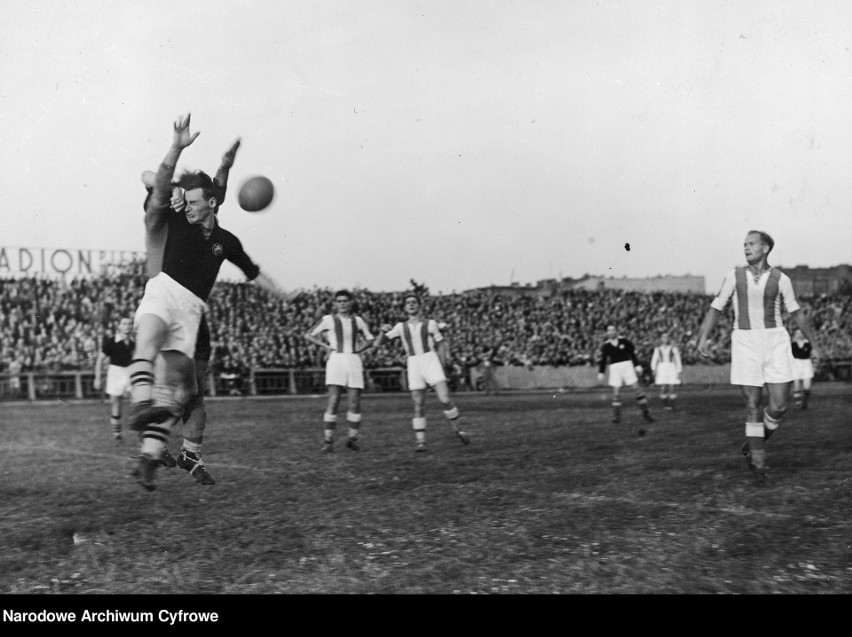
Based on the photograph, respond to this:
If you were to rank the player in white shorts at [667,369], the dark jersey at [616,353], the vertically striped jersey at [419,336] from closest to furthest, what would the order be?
the vertically striped jersey at [419,336] < the dark jersey at [616,353] < the player in white shorts at [667,369]

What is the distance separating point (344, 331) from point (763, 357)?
5089mm

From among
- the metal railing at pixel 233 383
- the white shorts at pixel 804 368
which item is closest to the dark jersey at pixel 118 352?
the metal railing at pixel 233 383

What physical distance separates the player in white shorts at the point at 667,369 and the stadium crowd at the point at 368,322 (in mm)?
3212

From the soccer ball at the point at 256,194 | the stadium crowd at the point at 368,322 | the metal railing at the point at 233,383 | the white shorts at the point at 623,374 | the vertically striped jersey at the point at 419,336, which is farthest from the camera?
the metal railing at the point at 233,383

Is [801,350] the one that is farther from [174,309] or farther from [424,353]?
[174,309]

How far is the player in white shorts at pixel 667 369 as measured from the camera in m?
17.7

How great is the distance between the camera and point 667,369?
1786 cm

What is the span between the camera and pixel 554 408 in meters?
19.1

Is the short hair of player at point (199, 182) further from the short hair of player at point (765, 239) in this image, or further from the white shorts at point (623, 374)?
the white shorts at point (623, 374)

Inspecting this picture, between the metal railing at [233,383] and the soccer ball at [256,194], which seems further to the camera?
the metal railing at [233,383]

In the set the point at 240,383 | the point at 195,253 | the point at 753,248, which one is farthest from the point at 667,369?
the point at 195,253

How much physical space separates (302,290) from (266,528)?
1901mm

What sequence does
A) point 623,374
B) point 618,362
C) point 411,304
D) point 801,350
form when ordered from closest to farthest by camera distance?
point 411,304 < point 623,374 < point 618,362 < point 801,350
